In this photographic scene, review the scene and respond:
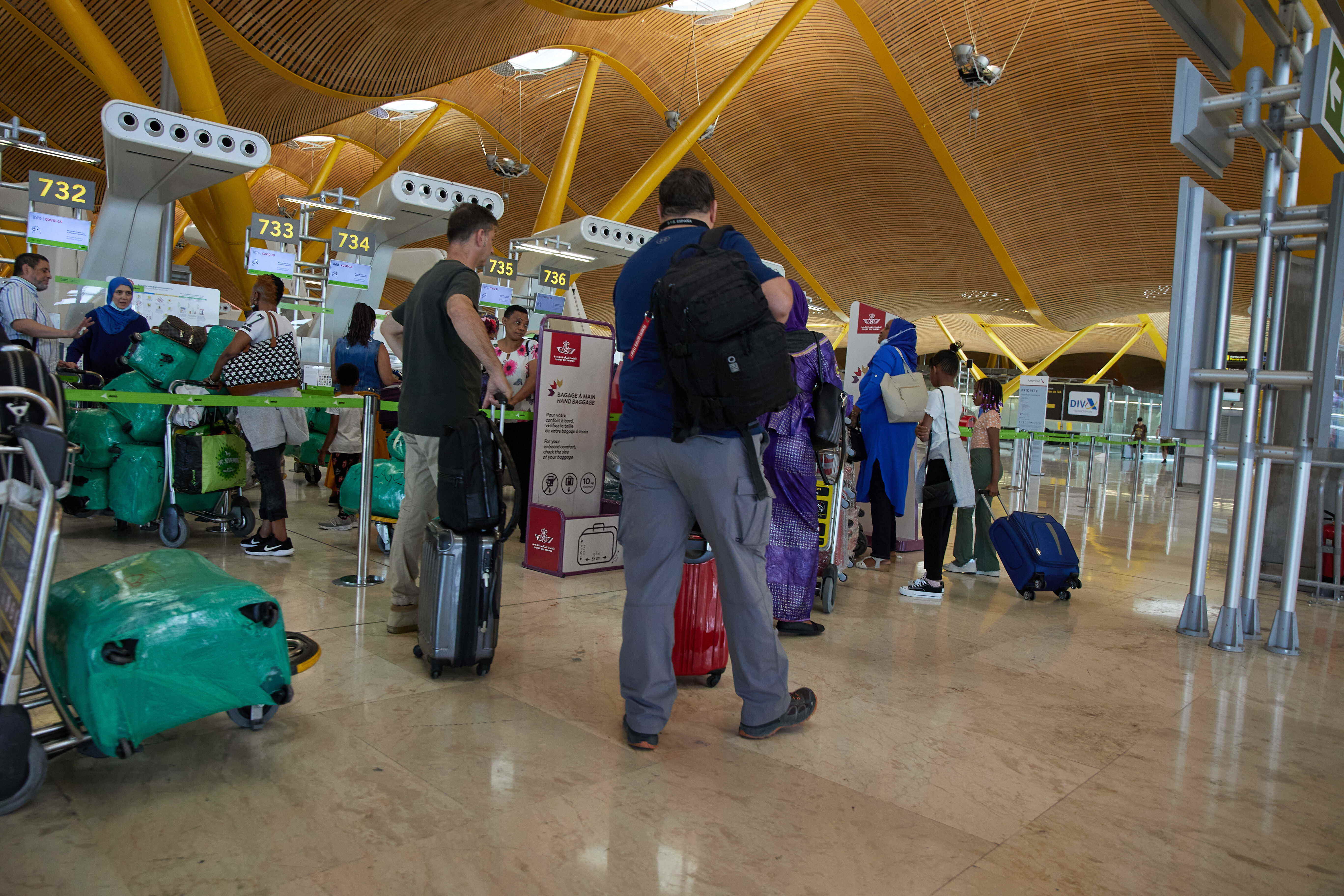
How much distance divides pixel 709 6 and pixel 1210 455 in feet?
59.4

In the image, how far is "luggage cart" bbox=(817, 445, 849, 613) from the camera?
446cm

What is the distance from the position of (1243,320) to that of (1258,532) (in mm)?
37649

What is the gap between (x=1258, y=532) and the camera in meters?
4.28

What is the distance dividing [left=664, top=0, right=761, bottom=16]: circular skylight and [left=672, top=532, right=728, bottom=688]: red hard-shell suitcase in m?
18.6

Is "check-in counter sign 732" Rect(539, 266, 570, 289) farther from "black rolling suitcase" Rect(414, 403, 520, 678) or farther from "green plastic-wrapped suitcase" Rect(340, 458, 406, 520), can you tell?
"black rolling suitcase" Rect(414, 403, 520, 678)

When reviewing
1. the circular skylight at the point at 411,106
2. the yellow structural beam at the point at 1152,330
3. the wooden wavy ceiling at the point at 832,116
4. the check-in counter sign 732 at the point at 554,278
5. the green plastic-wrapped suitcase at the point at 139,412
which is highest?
the circular skylight at the point at 411,106

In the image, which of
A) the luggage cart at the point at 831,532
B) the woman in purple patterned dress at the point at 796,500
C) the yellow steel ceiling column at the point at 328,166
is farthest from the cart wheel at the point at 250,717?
the yellow steel ceiling column at the point at 328,166

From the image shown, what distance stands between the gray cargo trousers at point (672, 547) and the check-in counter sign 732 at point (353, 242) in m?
9.46

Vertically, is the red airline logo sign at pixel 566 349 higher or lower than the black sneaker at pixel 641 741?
higher

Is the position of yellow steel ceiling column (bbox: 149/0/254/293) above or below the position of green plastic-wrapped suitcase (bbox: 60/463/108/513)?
above

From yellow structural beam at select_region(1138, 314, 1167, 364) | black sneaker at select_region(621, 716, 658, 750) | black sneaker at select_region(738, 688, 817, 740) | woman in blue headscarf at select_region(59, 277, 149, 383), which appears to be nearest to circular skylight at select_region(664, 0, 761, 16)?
woman in blue headscarf at select_region(59, 277, 149, 383)

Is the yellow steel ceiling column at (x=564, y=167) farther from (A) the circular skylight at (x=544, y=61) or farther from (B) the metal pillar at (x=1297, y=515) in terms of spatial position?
(B) the metal pillar at (x=1297, y=515)

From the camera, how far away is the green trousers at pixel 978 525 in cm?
578

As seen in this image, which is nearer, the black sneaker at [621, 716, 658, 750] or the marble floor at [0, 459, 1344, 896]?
the marble floor at [0, 459, 1344, 896]
